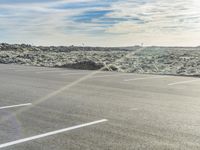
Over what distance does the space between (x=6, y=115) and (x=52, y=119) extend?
122 cm

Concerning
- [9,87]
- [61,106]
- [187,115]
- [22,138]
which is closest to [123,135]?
[22,138]

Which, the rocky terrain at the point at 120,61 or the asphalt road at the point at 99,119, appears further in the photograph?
the rocky terrain at the point at 120,61

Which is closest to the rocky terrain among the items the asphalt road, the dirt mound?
the dirt mound

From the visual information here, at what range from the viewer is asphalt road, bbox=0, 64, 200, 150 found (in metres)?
5.50

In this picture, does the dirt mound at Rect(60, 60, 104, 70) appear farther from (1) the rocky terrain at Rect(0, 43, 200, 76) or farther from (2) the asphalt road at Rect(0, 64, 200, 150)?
(2) the asphalt road at Rect(0, 64, 200, 150)

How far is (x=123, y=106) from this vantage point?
8.68 m

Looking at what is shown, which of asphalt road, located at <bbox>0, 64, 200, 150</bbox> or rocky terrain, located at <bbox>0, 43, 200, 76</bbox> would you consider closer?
asphalt road, located at <bbox>0, 64, 200, 150</bbox>

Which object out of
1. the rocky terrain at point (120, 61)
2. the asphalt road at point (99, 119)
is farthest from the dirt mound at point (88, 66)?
the asphalt road at point (99, 119)

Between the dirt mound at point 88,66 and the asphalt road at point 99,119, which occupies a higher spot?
the dirt mound at point 88,66

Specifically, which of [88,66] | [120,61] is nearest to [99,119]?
[88,66]

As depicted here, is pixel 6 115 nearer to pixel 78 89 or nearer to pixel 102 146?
pixel 102 146

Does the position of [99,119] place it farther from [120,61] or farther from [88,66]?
[120,61]

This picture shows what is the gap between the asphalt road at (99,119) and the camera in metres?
5.50

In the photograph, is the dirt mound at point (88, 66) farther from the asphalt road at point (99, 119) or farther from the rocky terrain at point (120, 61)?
the asphalt road at point (99, 119)
